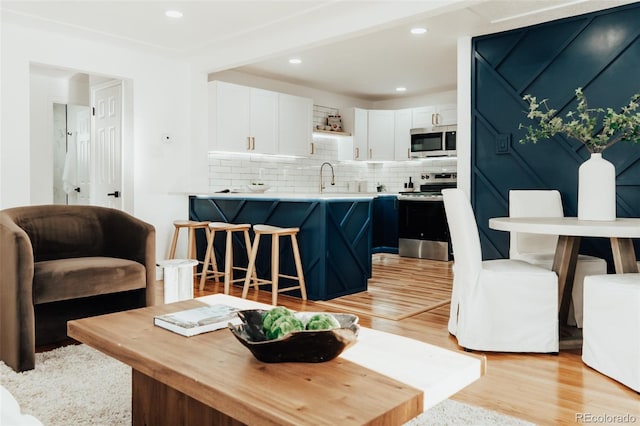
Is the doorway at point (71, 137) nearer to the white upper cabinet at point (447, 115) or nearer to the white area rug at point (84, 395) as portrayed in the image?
the white area rug at point (84, 395)

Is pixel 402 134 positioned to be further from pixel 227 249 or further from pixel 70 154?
pixel 70 154

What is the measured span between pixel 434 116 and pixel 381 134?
0.94m

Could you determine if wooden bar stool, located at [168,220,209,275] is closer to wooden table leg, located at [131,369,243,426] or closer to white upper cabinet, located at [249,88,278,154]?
white upper cabinet, located at [249,88,278,154]

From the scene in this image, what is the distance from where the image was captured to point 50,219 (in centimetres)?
329

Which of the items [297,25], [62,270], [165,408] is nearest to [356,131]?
[297,25]

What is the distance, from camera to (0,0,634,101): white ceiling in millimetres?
4027

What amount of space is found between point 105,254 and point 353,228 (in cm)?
228

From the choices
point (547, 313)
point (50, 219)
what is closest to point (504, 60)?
point (547, 313)

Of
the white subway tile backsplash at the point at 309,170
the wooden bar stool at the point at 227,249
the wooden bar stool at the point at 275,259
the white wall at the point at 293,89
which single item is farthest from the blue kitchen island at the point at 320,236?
the white wall at the point at 293,89

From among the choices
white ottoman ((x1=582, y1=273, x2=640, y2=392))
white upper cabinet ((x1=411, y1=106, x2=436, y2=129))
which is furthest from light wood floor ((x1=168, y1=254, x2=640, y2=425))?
white upper cabinet ((x1=411, y1=106, x2=436, y2=129))

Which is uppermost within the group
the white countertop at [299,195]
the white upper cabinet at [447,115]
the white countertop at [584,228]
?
the white upper cabinet at [447,115]

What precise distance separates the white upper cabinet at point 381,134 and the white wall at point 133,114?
3189mm

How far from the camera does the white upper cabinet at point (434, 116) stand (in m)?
7.38

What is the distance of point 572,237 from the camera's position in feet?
10.2
